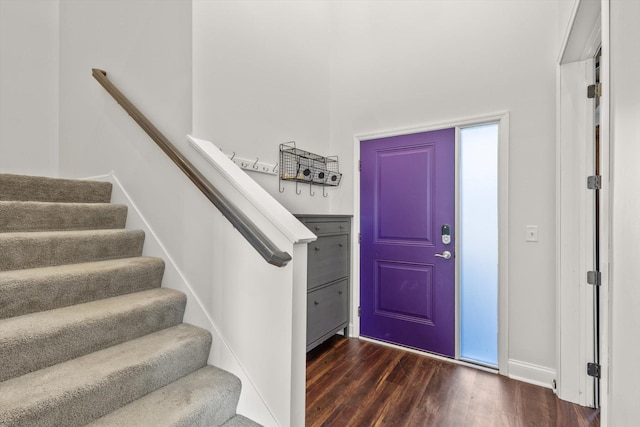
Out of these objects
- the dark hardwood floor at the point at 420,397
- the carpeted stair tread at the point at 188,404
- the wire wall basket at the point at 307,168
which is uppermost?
the wire wall basket at the point at 307,168

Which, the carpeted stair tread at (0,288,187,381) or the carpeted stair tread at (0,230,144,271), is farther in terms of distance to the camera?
the carpeted stair tread at (0,230,144,271)

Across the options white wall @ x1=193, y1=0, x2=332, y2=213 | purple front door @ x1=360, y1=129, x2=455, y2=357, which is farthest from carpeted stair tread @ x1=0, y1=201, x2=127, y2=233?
purple front door @ x1=360, y1=129, x2=455, y2=357

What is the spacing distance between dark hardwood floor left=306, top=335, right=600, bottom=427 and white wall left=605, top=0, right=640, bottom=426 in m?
0.99

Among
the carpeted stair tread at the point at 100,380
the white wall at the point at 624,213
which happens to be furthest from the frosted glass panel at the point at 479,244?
the carpeted stair tread at the point at 100,380

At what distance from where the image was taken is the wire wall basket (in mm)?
2713

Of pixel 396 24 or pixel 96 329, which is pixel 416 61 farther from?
pixel 96 329

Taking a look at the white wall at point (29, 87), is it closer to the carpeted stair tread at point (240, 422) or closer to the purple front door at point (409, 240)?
the carpeted stair tread at point (240, 422)

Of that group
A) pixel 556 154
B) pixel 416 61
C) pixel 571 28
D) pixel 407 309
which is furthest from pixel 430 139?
pixel 407 309

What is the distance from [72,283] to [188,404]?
84 cm

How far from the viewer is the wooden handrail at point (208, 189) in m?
1.30

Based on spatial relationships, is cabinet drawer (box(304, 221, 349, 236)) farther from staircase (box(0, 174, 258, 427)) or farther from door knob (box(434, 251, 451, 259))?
staircase (box(0, 174, 258, 427))

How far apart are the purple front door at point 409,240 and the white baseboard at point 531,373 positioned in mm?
429

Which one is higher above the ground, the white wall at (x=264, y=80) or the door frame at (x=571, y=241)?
the white wall at (x=264, y=80)

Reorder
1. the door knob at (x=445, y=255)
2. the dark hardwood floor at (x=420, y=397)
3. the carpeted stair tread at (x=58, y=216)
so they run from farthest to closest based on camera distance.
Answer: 1. the door knob at (x=445, y=255)
2. the dark hardwood floor at (x=420, y=397)
3. the carpeted stair tread at (x=58, y=216)
